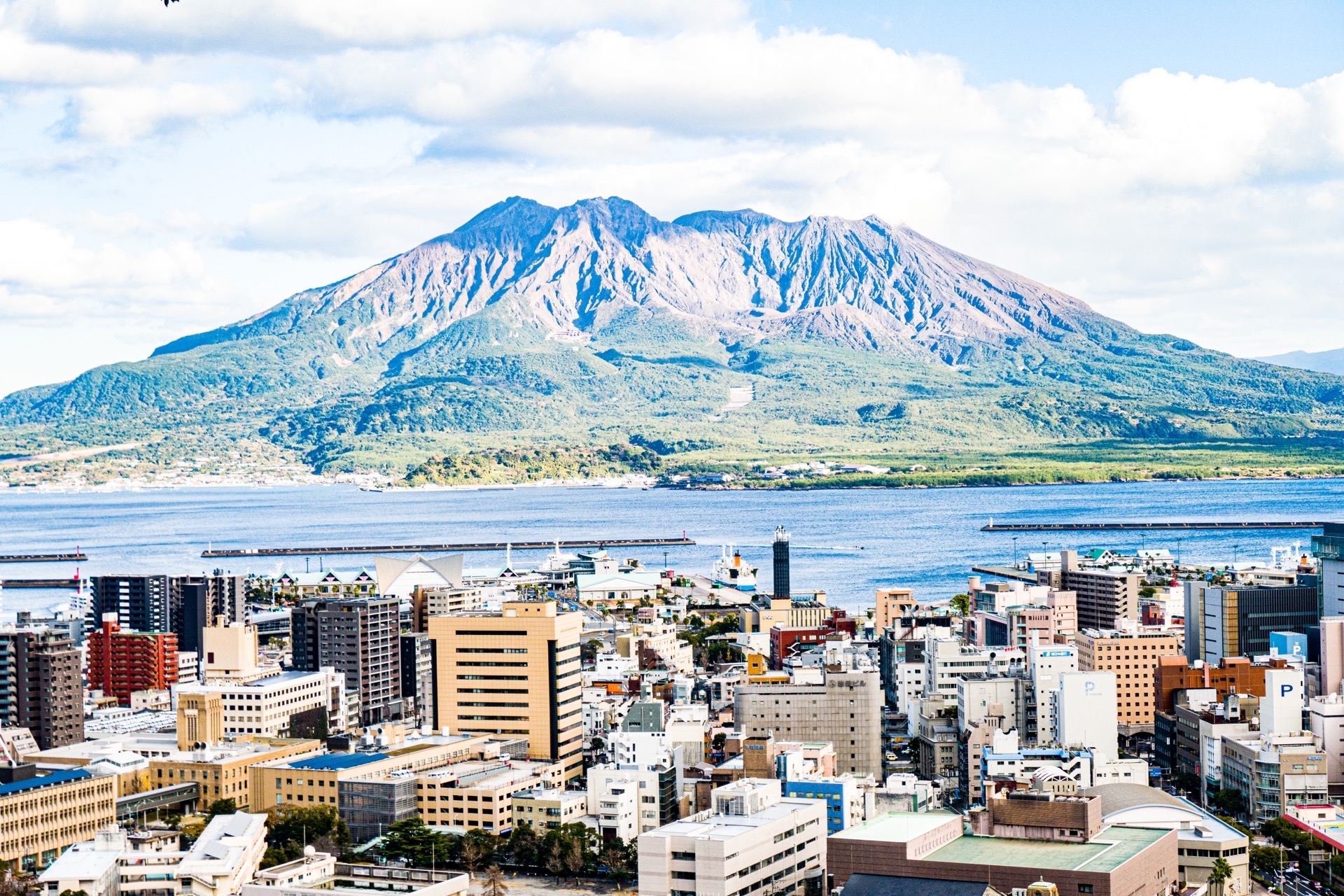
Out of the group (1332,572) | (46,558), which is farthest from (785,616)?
(46,558)

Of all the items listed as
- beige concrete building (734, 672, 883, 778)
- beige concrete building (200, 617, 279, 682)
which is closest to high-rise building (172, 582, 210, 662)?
beige concrete building (200, 617, 279, 682)

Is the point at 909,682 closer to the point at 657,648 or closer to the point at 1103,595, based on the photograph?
the point at 657,648

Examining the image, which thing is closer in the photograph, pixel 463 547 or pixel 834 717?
pixel 834 717

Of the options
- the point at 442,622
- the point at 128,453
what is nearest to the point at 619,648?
the point at 442,622

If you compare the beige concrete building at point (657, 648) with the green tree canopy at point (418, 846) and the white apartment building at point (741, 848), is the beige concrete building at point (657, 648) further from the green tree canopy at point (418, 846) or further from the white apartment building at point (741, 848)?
the white apartment building at point (741, 848)

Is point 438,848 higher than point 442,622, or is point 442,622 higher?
point 442,622

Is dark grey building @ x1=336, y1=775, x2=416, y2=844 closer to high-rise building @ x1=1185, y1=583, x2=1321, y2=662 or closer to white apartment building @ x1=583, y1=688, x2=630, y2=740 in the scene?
white apartment building @ x1=583, y1=688, x2=630, y2=740

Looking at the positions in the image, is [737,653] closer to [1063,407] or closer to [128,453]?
[1063,407]
